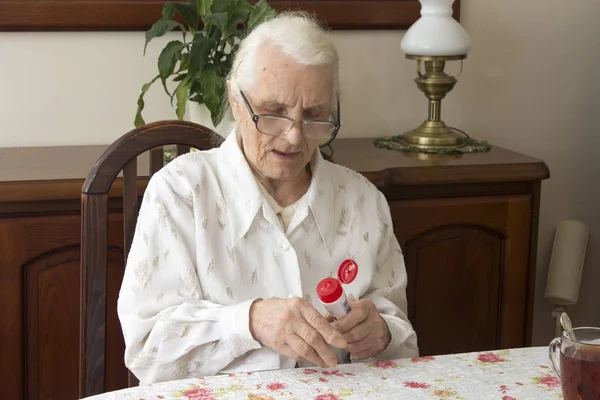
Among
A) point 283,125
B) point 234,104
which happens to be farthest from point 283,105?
point 234,104

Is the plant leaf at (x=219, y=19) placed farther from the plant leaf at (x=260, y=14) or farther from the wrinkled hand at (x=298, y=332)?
the wrinkled hand at (x=298, y=332)

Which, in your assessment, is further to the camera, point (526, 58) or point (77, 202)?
point (526, 58)

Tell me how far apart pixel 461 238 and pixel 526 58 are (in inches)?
31.4

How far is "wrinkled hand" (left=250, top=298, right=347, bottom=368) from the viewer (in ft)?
4.21

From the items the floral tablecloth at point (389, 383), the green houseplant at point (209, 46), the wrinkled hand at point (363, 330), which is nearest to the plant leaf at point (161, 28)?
the green houseplant at point (209, 46)

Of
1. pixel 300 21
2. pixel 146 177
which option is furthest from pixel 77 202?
pixel 300 21

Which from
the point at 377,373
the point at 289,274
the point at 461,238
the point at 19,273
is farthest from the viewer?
the point at 461,238

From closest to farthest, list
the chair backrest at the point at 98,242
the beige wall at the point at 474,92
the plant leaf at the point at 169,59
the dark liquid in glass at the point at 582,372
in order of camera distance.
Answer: the dark liquid in glass at the point at 582,372, the chair backrest at the point at 98,242, the plant leaf at the point at 169,59, the beige wall at the point at 474,92

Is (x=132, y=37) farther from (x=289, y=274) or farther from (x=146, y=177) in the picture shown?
(x=289, y=274)

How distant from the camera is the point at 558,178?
2834 millimetres

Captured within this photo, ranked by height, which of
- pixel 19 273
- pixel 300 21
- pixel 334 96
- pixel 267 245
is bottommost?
pixel 19 273

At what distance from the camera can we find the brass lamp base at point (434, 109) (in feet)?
7.71

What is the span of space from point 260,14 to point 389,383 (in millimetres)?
1062

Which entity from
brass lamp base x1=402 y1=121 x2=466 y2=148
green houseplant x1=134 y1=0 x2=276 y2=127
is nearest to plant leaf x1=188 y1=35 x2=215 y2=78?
green houseplant x1=134 y1=0 x2=276 y2=127
